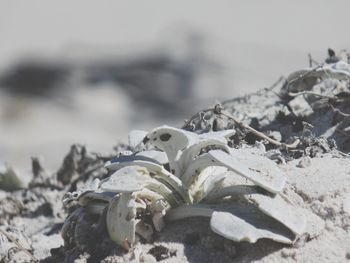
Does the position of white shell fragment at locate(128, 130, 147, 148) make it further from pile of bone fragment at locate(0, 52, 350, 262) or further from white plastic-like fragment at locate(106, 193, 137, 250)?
white plastic-like fragment at locate(106, 193, 137, 250)

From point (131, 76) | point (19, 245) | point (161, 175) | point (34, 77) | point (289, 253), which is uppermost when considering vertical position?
point (161, 175)

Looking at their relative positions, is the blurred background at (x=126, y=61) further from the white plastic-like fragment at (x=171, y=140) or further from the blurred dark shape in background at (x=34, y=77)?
the white plastic-like fragment at (x=171, y=140)

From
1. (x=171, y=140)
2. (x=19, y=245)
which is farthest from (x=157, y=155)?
(x=19, y=245)

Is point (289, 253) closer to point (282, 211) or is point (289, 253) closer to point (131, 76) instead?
point (282, 211)

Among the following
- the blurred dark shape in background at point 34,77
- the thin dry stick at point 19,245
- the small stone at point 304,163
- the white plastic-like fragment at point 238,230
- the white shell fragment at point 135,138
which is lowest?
the blurred dark shape in background at point 34,77

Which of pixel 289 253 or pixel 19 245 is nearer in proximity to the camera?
pixel 289 253

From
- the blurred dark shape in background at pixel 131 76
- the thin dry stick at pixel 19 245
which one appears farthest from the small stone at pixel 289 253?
the blurred dark shape in background at pixel 131 76

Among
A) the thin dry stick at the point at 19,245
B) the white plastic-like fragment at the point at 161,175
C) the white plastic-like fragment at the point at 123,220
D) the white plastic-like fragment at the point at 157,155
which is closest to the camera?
the white plastic-like fragment at the point at 123,220
